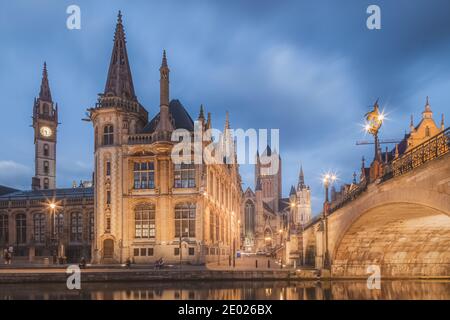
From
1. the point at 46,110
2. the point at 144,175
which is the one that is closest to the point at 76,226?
the point at 144,175

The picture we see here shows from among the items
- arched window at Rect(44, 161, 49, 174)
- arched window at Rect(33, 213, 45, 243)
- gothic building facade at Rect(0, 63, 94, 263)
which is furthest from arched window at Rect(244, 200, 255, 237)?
arched window at Rect(33, 213, 45, 243)

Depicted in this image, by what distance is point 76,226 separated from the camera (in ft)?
212

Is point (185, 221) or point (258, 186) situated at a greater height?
point (258, 186)

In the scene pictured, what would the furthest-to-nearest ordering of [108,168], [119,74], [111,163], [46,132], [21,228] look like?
[46,132], [21,228], [119,74], [108,168], [111,163]

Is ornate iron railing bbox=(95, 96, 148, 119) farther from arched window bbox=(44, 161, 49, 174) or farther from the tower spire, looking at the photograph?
arched window bbox=(44, 161, 49, 174)

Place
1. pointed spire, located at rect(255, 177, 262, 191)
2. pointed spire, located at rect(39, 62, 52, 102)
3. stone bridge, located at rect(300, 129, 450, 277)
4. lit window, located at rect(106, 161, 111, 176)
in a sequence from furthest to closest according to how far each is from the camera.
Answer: pointed spire, located at rect(255, 177, 262, 191), pointed spire, located at rect(39, 62, 52, 102), lit window, located at rect(106, 161, 111, 176), stone bridge, located at rect(300, 129, 450, 277)

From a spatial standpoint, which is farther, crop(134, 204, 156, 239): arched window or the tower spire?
crop(134, 204, 156, 239): arched window

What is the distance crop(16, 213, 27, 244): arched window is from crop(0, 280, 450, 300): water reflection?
111 ft

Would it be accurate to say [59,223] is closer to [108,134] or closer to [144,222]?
[108,134]

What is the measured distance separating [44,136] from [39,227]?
43.4 m

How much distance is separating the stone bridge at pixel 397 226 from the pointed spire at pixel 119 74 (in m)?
30.3

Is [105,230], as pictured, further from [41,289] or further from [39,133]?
[39,133]

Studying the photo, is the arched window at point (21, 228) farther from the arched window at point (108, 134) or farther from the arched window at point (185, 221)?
the arched window at point (185, 221)

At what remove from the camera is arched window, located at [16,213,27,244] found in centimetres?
6594
